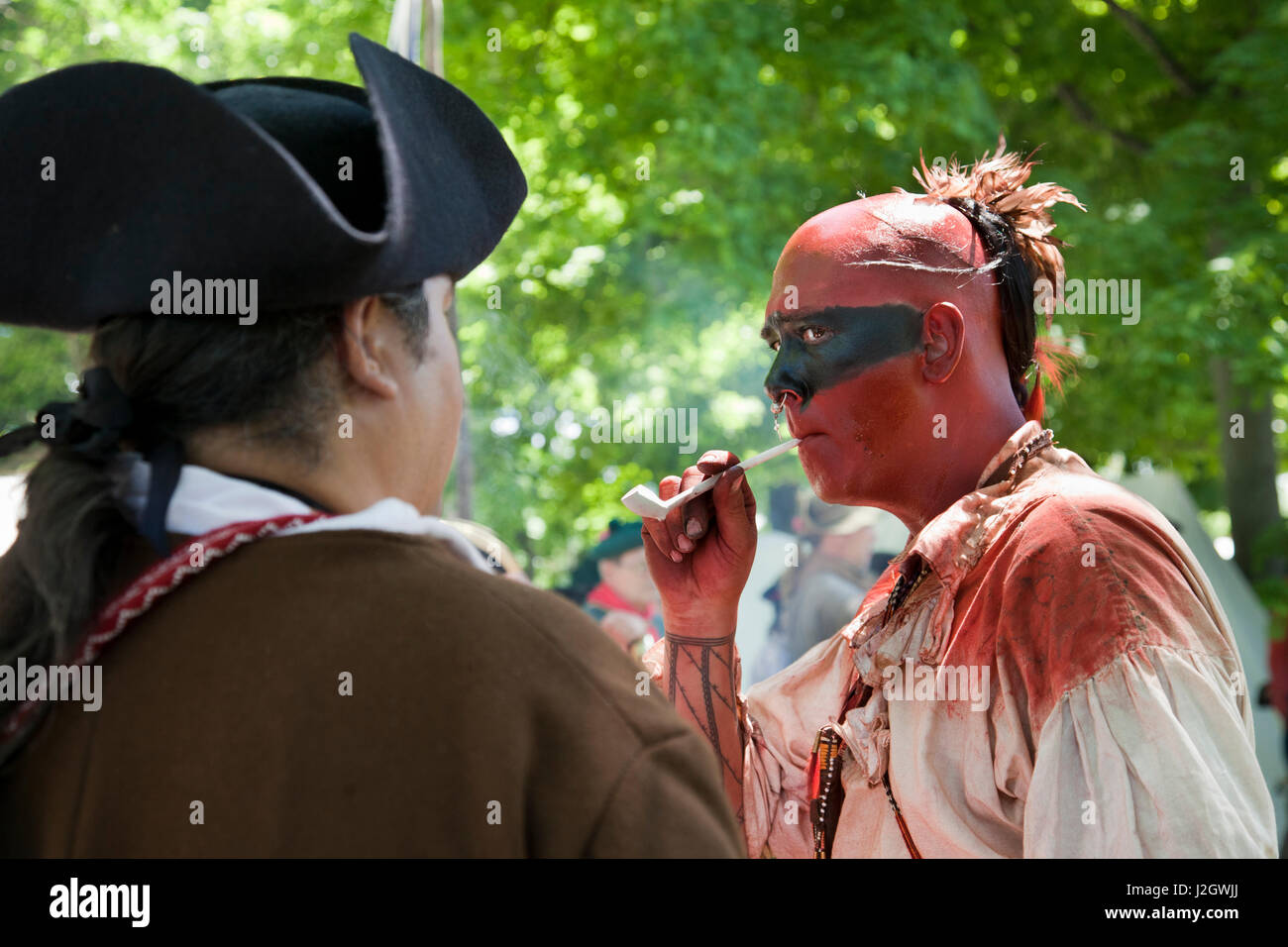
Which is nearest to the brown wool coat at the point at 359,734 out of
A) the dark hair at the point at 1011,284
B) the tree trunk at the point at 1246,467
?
the dark hair at the point at 1011,284

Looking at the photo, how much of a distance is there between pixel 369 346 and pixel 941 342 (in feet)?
3.76

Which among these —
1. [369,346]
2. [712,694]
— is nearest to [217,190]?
[369,346]

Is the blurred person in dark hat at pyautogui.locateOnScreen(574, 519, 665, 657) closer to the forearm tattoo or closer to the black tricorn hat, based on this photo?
the forearm tattoo

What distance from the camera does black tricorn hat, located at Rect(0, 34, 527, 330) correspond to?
43.5 inches

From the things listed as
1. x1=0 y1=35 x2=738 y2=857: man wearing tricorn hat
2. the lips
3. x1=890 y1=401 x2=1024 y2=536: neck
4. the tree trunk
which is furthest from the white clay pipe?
the tree trunk

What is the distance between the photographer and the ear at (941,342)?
1994 mm

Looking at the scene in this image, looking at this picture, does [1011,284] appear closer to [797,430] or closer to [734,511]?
[797,430]

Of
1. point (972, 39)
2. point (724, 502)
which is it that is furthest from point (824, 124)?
point (724, 502)

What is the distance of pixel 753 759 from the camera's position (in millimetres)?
2232

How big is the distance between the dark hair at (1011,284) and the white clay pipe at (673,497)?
1.40ft

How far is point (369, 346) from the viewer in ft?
3.88

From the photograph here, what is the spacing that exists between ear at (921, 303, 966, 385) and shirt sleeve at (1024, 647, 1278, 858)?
0.62 metres

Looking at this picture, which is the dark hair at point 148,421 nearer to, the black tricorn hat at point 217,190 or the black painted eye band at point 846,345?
the black tricorn hat at point 217,190
